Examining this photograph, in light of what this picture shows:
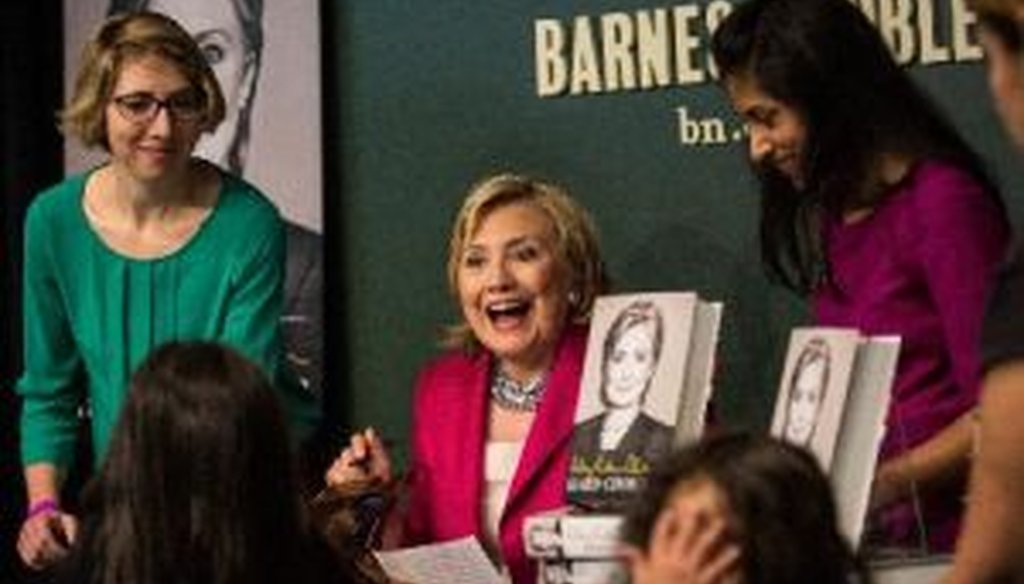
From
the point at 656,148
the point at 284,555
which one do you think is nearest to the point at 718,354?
the point at 656,148

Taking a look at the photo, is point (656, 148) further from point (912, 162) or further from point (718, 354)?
point (912, 162)

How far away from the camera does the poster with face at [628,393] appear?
2.52 meters

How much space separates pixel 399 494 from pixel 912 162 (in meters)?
1.00

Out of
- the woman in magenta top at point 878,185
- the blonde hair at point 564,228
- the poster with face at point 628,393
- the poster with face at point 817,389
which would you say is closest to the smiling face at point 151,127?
the blonde hair at point 564,228

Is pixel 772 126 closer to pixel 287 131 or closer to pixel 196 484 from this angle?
pixel 196 484

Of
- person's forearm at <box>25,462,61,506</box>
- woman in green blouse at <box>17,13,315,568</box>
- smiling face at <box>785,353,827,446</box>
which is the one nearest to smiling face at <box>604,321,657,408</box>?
smiling face at <box>785,353,827,446</box>

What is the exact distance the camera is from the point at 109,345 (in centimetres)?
321

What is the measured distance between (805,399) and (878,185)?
1.63 feet

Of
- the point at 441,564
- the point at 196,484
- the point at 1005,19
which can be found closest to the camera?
the point at 1005,19

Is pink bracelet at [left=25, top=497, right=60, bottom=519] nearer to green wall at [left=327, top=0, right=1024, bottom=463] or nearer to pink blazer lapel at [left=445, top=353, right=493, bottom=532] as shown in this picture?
pink blazer lapel at [left=445, top=353, right=493, bottom=532]

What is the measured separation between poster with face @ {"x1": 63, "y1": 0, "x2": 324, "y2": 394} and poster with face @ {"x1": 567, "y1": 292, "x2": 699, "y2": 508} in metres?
1.31

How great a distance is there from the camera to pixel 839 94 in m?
2.55

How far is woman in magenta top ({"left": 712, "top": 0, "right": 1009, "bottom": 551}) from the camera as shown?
97.3 inches

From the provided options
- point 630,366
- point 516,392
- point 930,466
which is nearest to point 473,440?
point 516,392
